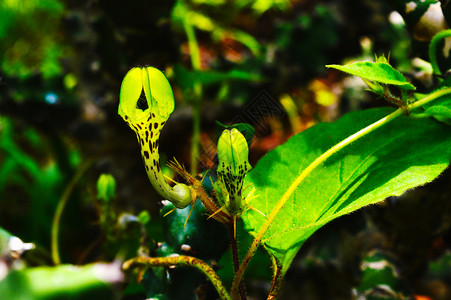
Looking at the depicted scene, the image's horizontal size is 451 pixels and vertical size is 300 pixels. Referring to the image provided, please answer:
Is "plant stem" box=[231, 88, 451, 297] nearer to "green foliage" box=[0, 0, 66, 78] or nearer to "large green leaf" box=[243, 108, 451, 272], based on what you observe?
"large green leaf" box=[243, 108, 451, 272]

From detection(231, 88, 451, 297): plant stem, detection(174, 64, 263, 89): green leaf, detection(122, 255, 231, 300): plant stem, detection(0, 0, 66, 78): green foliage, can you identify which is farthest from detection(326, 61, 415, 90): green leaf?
detection(0, 0, 66, 78): green foliage

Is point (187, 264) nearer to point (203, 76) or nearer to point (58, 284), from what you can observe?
point (58, 284)

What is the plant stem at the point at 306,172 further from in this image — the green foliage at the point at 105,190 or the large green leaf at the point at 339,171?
the green foliage at the point at 105,190

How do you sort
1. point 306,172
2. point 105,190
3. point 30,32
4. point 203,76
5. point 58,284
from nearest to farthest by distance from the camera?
point 58,284
point 306,172
point 105,190
point 203,76
point 30,32

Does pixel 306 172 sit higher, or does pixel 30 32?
pixel 30 32

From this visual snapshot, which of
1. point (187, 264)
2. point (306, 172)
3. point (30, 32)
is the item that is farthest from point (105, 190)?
point (30, 32)

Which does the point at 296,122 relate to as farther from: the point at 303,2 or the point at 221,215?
the point at 221,215
